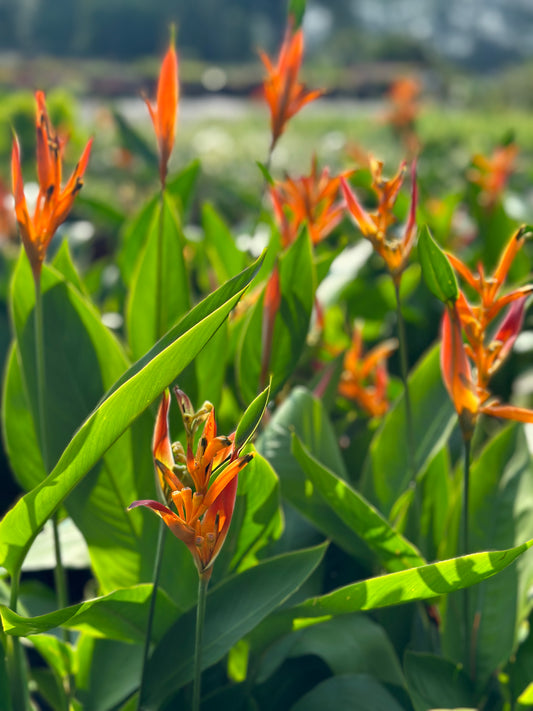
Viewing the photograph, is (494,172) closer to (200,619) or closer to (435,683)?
(435,683)

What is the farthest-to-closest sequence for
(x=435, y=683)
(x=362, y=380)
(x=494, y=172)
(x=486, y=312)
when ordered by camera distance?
(x=494, y=172)
(x=362, y=380)
(x=435, y=683)
(x=486, y=312)

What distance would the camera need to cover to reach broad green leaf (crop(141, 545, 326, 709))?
2.17 feet

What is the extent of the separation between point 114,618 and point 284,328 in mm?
341

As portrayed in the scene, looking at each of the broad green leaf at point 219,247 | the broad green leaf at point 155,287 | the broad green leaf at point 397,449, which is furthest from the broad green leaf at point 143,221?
the broad green leaf at point 397,449

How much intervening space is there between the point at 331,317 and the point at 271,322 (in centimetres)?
64

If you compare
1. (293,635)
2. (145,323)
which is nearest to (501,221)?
(145,323)

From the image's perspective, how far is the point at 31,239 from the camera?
0.64 metres

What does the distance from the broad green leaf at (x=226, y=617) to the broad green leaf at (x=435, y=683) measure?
0.15 m

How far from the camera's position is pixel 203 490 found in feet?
1.68

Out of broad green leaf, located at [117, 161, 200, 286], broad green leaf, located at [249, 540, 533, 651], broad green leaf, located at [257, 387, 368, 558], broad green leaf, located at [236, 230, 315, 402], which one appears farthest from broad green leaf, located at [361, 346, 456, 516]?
broad green leaf, located at [117, 161, 200, 286]

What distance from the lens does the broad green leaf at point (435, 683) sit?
2.34 ft

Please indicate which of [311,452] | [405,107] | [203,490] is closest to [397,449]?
[311,452]

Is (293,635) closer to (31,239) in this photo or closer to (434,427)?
(434,427)

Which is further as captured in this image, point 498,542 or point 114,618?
point 498,542
